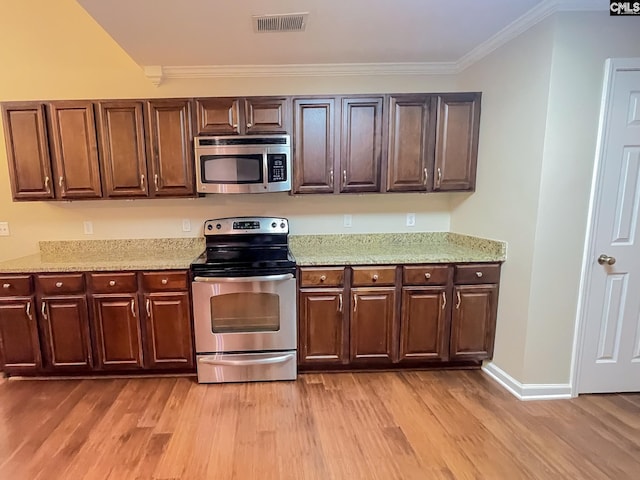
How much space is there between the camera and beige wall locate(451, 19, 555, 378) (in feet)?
7.65

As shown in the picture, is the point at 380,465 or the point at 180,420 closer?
the point at 380,465

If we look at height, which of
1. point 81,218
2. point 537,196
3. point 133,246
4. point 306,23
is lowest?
point 133,246

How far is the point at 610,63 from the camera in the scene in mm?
2205

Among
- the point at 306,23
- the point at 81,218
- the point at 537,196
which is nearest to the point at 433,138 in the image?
the point at 537,196

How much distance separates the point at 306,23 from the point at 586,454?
3026 mm

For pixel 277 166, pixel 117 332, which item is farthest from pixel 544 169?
pixel 117 332

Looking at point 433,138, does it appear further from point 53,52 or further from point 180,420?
point 53,52

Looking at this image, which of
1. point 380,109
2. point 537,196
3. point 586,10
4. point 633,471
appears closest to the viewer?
point 633,471

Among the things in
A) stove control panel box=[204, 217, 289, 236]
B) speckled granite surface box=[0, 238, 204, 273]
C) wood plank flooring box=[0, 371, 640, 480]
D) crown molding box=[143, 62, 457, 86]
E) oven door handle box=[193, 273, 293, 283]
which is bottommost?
wood plank flooring box=[0, 371, 640, 480]

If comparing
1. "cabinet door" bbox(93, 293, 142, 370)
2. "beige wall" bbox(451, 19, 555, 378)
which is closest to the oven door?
"cabinet door" bbox(93, 293, 142, 370)

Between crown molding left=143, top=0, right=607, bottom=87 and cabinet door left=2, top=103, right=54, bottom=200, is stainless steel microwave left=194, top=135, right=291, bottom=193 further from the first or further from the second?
cabinet door left=2, top=103, right=54, bottom=200

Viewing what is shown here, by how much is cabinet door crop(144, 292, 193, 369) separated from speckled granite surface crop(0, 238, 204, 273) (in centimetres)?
26

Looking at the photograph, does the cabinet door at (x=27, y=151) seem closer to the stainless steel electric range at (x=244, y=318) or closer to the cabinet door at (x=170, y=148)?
the cabinet door at (x=170, y=148)

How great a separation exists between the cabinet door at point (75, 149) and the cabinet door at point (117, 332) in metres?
0.90
